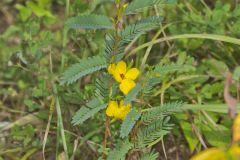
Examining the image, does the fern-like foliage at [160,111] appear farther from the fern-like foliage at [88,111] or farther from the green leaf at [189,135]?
the green leaf at [189,135]

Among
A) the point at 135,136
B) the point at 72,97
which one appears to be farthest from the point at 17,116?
the point at 135,136

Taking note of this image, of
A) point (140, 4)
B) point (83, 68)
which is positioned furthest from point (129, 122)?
point (140, 4)

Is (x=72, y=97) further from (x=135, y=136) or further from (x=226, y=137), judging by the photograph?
(x=226, y=137)

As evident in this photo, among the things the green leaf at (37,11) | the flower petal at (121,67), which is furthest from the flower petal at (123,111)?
the green leaf at (37,11)

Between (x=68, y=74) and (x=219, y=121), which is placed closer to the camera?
(x=68, y=74)

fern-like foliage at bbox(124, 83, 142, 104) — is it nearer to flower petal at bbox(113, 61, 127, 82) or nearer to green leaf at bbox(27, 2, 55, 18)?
flower petal at bbox(113, 61, 127, 82)

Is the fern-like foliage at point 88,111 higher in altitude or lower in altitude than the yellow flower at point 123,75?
lower

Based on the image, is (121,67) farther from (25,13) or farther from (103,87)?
(25,13)
